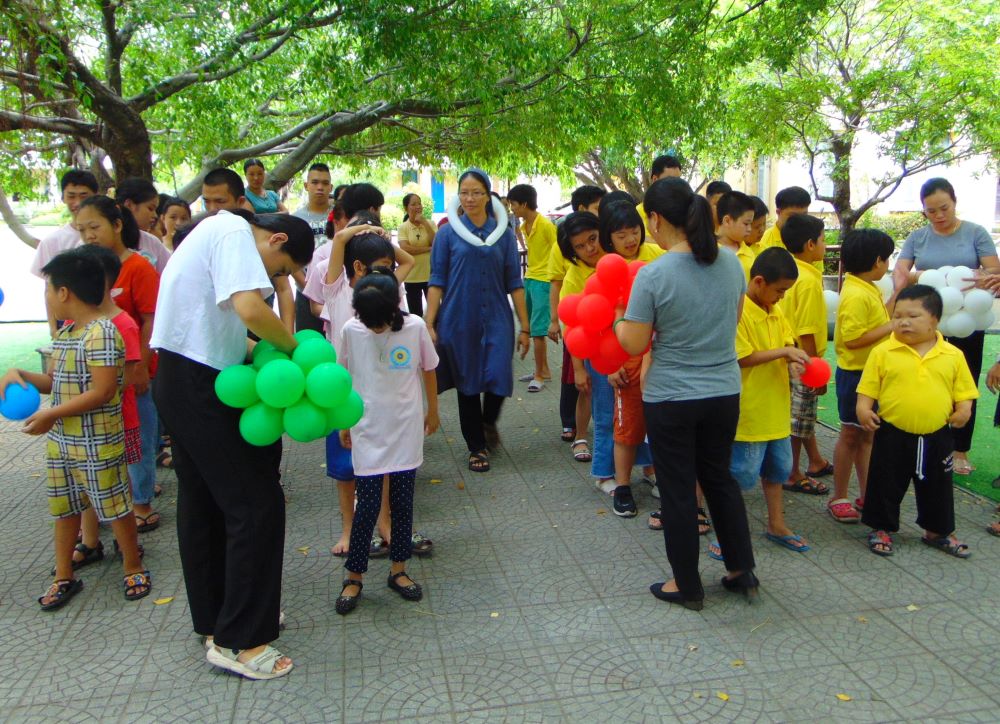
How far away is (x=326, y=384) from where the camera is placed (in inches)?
112

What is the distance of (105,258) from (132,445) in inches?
37.3

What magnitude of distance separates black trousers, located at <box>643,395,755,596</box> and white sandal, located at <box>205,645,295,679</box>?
5.31ft

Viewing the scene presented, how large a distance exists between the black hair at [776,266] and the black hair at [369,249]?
1.74 meters

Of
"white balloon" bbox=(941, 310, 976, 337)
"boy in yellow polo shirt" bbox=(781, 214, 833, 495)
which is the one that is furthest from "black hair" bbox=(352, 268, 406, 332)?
"white balloon" bbox=(941, 310, 976, 337)

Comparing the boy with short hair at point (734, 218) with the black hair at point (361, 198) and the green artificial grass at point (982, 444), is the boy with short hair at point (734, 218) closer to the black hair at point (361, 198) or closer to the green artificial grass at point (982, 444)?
the black hair at point (361, 198)

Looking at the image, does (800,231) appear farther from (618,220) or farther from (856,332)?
(618,220)

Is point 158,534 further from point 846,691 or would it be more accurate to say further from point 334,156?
point 334,156

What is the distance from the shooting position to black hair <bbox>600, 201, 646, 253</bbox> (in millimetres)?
4198

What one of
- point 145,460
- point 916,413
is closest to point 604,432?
point 916,413

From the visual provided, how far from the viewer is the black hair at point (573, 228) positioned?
471cm

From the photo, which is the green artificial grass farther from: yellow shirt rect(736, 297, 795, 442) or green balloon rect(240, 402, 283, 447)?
green balloon rect(240, 402, 283, 447)

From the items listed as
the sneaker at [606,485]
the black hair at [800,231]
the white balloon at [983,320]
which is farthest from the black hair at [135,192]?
the white balloon at [983,320]

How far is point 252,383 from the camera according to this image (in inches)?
110

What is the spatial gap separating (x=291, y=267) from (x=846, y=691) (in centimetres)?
250
